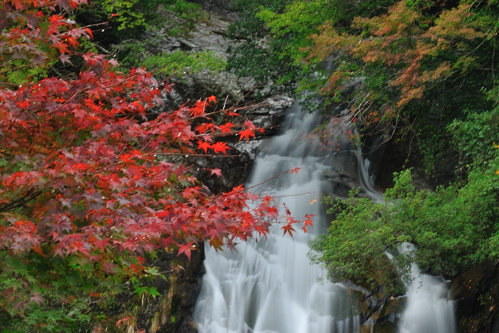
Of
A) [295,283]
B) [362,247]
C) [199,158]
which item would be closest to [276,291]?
[295,283]

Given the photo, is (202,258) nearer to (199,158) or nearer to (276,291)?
(276,291)

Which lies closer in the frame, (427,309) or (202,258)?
(427,309)

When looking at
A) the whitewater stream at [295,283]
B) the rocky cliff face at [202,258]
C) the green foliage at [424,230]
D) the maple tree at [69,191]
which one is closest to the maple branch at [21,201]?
the maple tree at [69,191]

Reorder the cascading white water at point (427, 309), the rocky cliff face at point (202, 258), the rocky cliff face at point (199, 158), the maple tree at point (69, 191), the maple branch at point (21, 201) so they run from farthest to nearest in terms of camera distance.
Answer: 1. the rocky cliff face at point (199, 158)
2. the cascading white water at point (427, 309)
3. the rocky cliff face at point (202, 258)
4. the maple branch at point (21, 201)
5. the maple tree at point (69, 191)

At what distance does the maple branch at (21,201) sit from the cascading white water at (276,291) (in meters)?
5.39

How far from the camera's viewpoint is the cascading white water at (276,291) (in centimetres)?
A: 823

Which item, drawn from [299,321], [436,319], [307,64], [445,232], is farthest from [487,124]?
[299,321]

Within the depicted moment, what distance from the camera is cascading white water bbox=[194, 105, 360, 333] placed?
8.23 meters

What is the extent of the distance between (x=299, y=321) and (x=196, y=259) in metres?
2.56

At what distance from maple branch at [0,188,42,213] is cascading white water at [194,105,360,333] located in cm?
539

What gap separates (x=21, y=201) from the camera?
3.00 m

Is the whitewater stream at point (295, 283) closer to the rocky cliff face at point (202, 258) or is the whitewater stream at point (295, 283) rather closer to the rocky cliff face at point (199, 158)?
the rocky cliff face at point (202, 258)

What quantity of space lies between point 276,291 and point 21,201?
6.98 m

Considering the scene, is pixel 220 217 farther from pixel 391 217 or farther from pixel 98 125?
pixel 391 217
